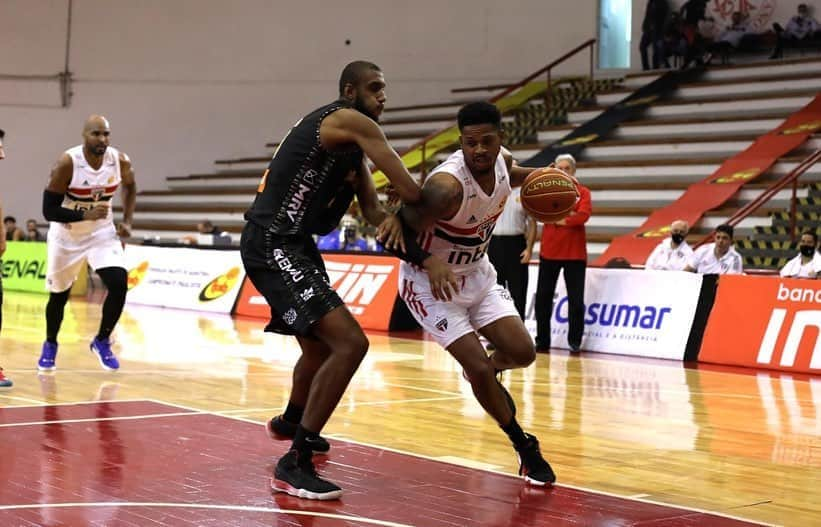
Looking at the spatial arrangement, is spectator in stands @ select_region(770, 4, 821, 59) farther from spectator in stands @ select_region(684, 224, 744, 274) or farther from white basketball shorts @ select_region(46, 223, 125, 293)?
white basketball shorts @ select_region(46, 223, 125, 293)

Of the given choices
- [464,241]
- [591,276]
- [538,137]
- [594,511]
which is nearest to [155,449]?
[464,241]

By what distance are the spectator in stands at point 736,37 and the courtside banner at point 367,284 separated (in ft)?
34.7

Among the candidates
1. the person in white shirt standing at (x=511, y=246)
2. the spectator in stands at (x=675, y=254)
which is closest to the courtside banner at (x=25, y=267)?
the person in white shirt standing at (x=511, y=246)

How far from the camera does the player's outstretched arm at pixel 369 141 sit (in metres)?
4.68

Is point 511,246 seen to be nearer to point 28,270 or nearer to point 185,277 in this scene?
point 185,277

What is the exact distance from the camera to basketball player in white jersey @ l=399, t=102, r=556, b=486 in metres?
5.02

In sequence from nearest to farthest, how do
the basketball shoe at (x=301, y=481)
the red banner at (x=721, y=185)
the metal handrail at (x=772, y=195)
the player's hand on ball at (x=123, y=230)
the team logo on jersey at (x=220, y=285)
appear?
1. the basketball shoe at (x=301, y=481)
2. the player's hand on ball at (x=123, y=230)
3. the metal handrail at (x=772, y=195)
4. the team logo on jersey at (x=220, y=285)
5. the red banner at (x=721, y=185)

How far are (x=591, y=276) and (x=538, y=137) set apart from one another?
30.4ft

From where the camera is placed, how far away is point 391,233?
4914 mm

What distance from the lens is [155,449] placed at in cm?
573

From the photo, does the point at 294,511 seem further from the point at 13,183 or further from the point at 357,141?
the point at 13,183

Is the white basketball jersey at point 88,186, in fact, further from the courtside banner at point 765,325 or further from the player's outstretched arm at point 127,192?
the courtside banner at point 765,325

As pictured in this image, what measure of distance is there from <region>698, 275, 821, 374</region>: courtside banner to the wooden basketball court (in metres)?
0.47

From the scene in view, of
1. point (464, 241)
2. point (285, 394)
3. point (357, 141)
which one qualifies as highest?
point (357, 141)
